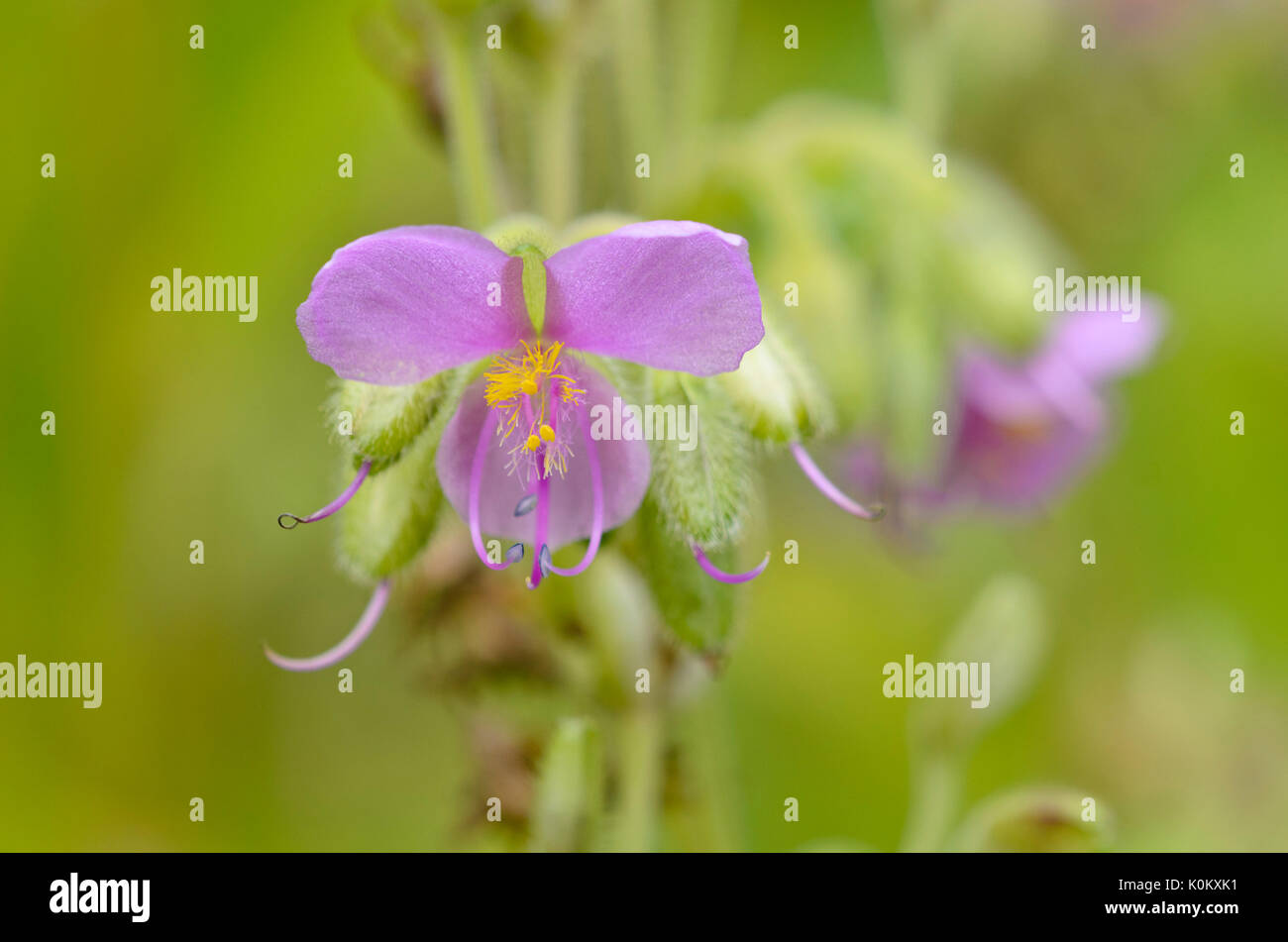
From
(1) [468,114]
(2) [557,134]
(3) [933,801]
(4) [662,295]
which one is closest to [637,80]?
(2) [557,134]

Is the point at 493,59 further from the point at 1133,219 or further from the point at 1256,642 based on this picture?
the point at 1256,642

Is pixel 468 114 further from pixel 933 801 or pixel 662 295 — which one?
pixel 933 801

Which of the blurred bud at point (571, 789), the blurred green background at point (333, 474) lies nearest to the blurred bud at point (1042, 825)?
the blurred green background at point (333, 474)

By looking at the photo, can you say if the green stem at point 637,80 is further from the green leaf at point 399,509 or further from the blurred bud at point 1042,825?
the blurred bud at point 1042,825

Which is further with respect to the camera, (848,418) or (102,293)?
(102,293)

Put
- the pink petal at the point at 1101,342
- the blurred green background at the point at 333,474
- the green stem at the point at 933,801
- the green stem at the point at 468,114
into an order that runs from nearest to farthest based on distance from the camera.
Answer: the green stem at the point at 468,114 < the green stem at the point at 933,801 < the pink petal at the point at 1101,342 < the blurred green background at the point at 333,474
